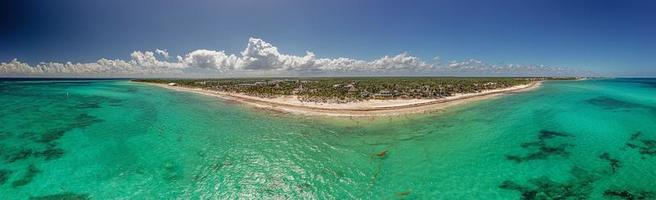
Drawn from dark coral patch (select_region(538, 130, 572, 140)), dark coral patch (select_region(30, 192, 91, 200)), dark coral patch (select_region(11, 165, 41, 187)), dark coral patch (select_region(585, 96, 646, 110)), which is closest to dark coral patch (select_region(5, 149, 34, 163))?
dark coral patch (select_region(11, 165, 41, 187))

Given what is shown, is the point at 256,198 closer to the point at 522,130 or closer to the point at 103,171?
the point at 103,171

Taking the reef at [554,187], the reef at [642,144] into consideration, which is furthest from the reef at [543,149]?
the reef at [642,144]

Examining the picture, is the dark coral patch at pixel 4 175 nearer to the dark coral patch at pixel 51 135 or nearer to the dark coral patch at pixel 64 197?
the dark coral patch at pixel 64 197

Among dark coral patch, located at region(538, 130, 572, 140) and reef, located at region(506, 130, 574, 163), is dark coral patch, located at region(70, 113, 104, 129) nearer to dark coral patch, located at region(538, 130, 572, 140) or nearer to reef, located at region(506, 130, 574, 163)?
reef, located at region(506, 130, 574, 163)

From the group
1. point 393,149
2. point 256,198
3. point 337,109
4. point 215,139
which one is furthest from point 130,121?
point 393,149

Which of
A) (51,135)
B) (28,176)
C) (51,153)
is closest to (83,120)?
(51,135)

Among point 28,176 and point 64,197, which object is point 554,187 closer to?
point 64,197
